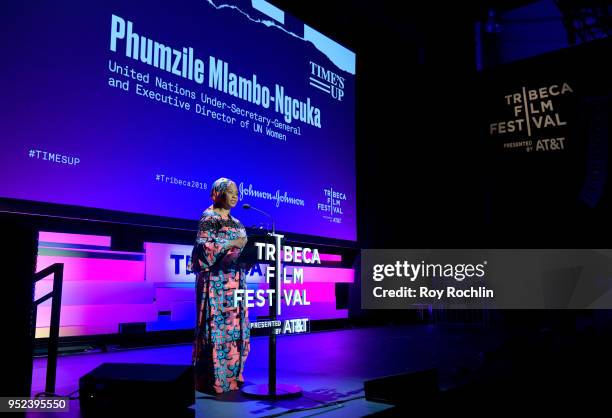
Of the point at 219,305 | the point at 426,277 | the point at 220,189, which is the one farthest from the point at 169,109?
the point at 426,277

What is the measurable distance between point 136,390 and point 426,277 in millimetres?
6900

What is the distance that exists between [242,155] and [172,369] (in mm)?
3386

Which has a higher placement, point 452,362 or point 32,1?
point 32,1

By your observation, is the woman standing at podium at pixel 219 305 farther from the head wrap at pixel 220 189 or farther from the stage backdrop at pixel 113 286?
the stage backdrop at pixel 113 286

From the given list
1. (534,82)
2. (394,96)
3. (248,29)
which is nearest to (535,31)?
(534,82)

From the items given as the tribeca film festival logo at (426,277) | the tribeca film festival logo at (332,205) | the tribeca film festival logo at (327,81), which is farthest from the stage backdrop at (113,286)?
the tribeca film festival logo at (426,277)

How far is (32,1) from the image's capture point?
3.76 meters

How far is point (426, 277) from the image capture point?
826 cm

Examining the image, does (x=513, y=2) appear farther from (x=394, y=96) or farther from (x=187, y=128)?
(x=187, y=128)

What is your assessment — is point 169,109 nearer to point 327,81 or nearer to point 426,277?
point 327,81

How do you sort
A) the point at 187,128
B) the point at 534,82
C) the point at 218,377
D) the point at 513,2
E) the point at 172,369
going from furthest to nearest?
the point at 513,2, the point at 534,82, the point at 187,128, the point at 218,377, the point at 172,369

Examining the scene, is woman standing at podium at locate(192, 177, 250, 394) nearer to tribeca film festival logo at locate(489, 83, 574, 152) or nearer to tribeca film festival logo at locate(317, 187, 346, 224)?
tribeca film festival logo at locate(317, 187, 346, 224)

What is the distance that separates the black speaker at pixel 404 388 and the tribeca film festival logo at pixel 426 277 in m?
5.20

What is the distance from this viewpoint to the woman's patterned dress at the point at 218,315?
266 centimetres
